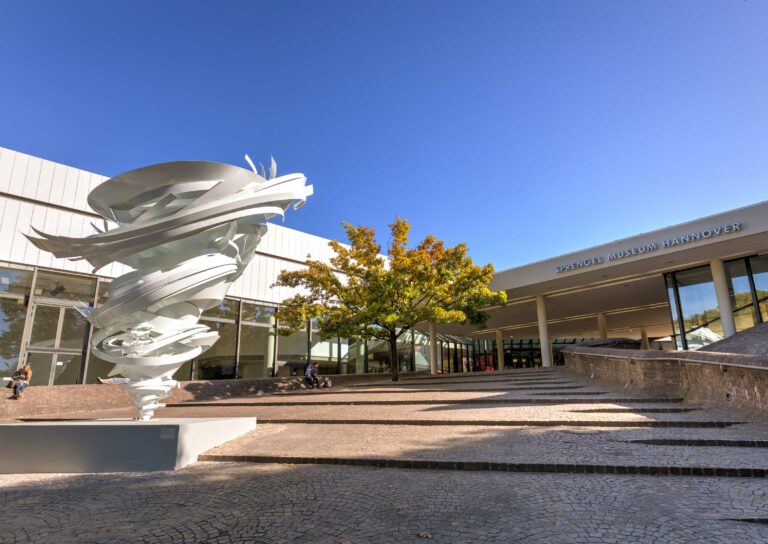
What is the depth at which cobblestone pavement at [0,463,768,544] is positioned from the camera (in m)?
3.47

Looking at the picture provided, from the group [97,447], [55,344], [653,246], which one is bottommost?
[97,447]

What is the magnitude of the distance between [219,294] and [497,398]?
763 centimetres

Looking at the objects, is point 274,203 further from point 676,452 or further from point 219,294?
point 676,452

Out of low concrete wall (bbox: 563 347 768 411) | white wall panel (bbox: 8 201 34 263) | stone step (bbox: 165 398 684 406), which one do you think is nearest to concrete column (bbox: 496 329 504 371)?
low concrete wall (bbox: 563 347 768 411)

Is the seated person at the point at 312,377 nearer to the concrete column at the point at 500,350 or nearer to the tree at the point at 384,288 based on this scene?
the tree at the point at 384,288

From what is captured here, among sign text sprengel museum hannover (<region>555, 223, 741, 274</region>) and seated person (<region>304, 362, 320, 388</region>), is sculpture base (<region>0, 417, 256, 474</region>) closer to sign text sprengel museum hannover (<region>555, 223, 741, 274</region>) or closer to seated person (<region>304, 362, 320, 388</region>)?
seated person (<region>304, 362, 320, 388</region>)

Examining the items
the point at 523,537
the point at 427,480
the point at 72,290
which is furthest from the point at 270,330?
the point at 523,537

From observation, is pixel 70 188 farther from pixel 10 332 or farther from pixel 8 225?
pixel 10 332

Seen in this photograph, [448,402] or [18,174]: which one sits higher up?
[18,174]

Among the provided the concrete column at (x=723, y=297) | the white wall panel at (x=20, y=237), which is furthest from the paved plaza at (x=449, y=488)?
the white wall panel at (x=20, y=237)

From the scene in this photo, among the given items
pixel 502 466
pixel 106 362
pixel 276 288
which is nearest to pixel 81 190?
pixel 106 362

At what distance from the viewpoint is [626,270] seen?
1881 cm

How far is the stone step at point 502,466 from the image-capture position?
4.84 metres

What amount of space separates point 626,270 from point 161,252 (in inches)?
715
